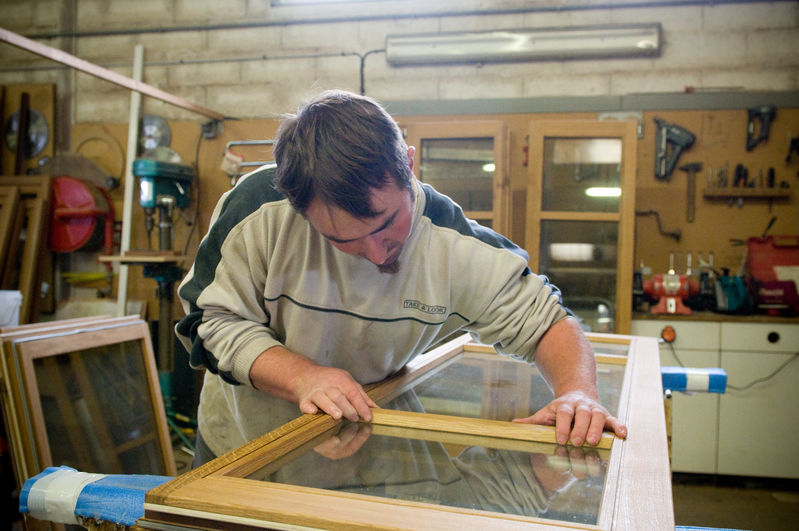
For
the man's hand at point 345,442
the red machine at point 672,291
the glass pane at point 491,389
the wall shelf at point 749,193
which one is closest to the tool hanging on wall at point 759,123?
the wall shelf at point 749,193

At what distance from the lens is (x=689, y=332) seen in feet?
10.7

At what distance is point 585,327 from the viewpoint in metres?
3.40

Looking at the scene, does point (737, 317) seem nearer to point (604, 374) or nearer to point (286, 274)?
point (604, 374)

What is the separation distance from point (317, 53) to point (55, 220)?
2.07m

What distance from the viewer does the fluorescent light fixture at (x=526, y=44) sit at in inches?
142

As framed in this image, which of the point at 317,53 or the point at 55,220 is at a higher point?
the point at 317,53

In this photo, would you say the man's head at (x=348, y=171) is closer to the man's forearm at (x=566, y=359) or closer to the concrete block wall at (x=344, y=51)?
the man's forearm at (x=566, y=359)

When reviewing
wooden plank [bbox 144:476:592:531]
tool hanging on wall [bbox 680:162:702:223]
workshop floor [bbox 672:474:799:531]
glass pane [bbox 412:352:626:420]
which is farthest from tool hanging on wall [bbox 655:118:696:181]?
wooden plank [bbox 144:476:592:531]

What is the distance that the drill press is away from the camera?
362 centimetres

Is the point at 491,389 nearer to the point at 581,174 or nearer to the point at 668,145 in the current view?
the point at 581,174

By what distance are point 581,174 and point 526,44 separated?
938mm

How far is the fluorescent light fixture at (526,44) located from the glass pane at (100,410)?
2.47m

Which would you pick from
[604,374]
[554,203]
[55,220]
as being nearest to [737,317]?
[554,203]

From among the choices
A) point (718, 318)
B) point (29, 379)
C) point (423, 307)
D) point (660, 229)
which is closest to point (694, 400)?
point (718, 318)
